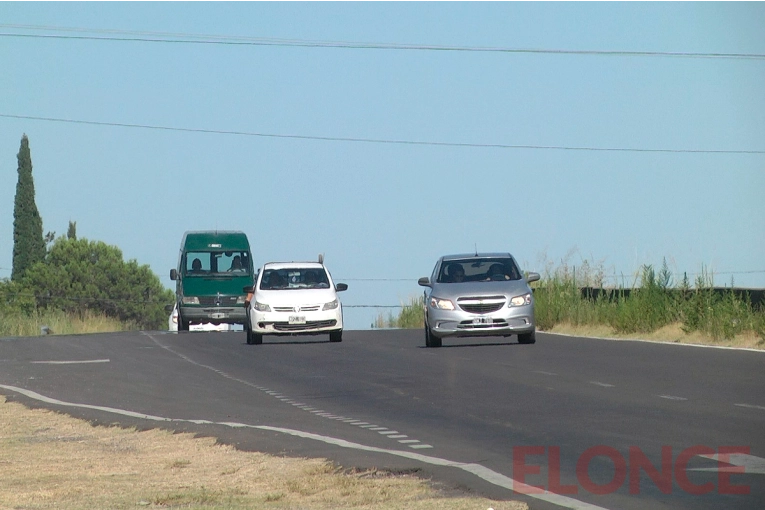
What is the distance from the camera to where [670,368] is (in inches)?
800

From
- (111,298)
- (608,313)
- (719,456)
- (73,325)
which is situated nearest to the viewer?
(719,456)

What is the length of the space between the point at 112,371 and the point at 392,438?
36.3ft

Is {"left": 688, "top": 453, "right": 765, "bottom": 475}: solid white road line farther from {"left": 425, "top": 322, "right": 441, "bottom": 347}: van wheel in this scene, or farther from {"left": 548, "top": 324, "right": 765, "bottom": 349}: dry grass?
{"left": 425, "top": 322, "right": 441, "bottom": 347}: van wheel

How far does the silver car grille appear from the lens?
26.6 m

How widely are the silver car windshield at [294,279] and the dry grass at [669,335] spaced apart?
5907 mm

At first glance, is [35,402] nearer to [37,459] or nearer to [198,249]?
[37,459]

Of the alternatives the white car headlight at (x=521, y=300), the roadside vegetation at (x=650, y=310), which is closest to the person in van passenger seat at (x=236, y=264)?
the roadside vegetation at (x=650, y=310)

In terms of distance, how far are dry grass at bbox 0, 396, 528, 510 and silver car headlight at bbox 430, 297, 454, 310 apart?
44.0ft

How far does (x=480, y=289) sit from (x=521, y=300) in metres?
0.79

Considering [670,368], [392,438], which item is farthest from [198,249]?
[392,438]

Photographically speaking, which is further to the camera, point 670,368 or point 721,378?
point 670,368

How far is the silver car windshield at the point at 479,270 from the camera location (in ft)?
91.8

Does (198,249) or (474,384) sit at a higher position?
(198,249)

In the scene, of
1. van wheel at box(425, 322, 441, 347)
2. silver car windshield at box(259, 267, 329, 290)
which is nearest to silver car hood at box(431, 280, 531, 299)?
van wheel at box(425, 322, 441, 347)
